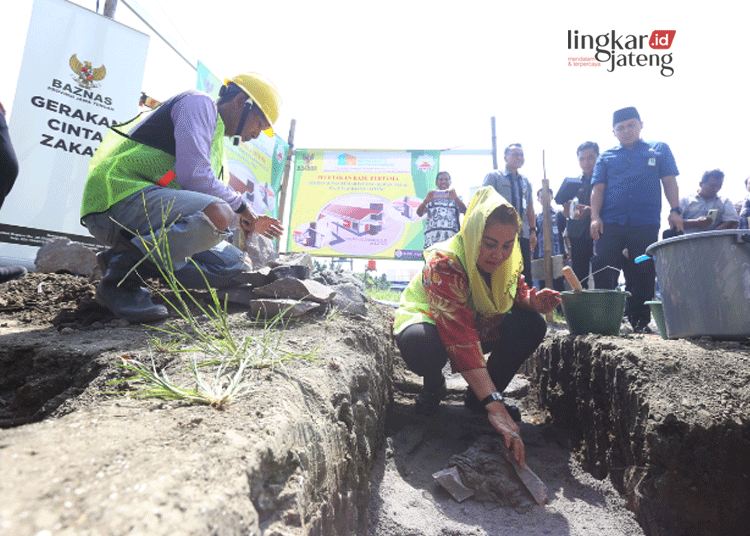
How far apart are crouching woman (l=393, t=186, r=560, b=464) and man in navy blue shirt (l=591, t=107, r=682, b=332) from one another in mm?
1117

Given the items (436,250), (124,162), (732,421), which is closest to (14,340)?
(124,162)

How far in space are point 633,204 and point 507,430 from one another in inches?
86.2

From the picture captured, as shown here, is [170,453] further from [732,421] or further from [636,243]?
[636,243]

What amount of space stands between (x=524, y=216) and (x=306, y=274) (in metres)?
2.45

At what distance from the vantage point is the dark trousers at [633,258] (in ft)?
9.86

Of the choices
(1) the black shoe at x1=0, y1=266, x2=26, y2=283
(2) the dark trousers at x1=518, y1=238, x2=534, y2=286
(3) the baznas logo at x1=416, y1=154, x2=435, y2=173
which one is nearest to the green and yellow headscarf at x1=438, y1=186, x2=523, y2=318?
(2) the dark trousers at x1=518, y1=238, x2=534, y2=286

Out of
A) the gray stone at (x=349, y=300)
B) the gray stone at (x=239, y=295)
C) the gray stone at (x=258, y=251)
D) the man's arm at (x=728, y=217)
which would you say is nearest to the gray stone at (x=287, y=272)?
the gray stone at (x=239, y=295)

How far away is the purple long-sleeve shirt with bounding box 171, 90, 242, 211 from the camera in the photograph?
1.90m

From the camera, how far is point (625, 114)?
313 centimetres

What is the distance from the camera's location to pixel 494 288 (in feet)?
6.93

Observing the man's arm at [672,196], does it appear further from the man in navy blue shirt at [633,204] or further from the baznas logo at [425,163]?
the baznas logo at [425,163]

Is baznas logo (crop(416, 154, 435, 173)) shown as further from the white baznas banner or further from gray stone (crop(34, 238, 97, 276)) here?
gray stone (crop(34, 238, 97, 276))

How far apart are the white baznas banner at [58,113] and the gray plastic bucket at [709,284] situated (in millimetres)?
4327

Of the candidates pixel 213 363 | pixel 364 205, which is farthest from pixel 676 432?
pixel 364 205
